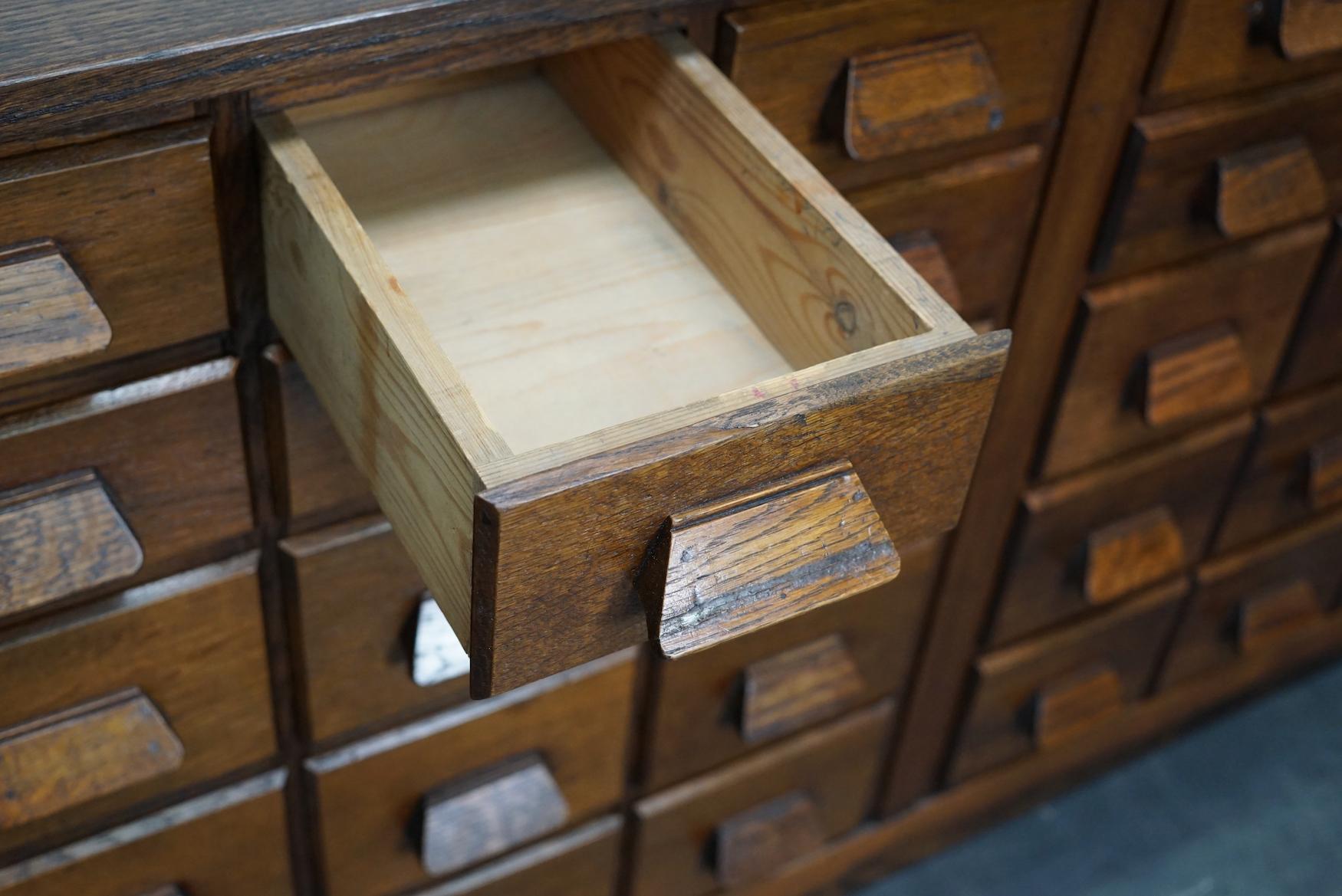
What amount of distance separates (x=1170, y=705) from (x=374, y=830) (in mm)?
808

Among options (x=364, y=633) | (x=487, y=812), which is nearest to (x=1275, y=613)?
(x=487, y=812)

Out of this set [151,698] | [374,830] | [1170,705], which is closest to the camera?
[151,698]

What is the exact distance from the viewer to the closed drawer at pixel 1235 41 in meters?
0.90

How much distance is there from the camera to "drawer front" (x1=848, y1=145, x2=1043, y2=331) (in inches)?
34.5

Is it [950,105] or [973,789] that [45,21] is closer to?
[950,105]

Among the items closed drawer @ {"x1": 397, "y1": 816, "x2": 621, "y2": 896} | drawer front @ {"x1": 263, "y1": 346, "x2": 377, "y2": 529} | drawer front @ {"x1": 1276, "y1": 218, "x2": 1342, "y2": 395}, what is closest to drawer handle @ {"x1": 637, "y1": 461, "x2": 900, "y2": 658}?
drawer front @ {"x1": 263, "y1": 346, "x2": 377, "y2": 529}

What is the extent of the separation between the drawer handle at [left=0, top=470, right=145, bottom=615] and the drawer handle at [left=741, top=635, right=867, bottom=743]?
1.58ft

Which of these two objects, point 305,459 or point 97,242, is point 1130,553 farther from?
point 97,242

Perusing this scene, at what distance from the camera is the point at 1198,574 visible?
4.29ft

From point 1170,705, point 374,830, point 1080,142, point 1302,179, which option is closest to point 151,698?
point 374,830

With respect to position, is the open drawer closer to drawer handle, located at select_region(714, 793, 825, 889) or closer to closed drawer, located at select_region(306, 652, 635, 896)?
closed drawer, located at select_region(306, 652, 635, 896)

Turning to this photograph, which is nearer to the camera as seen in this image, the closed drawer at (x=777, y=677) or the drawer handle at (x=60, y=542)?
the drawer handle at (x=60, y=542)

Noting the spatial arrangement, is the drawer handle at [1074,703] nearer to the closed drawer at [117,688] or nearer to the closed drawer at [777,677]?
the closed drawer at [777,677]

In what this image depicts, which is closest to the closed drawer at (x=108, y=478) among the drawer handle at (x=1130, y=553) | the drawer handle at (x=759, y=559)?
the drawer handle at (x=759, y=559)
